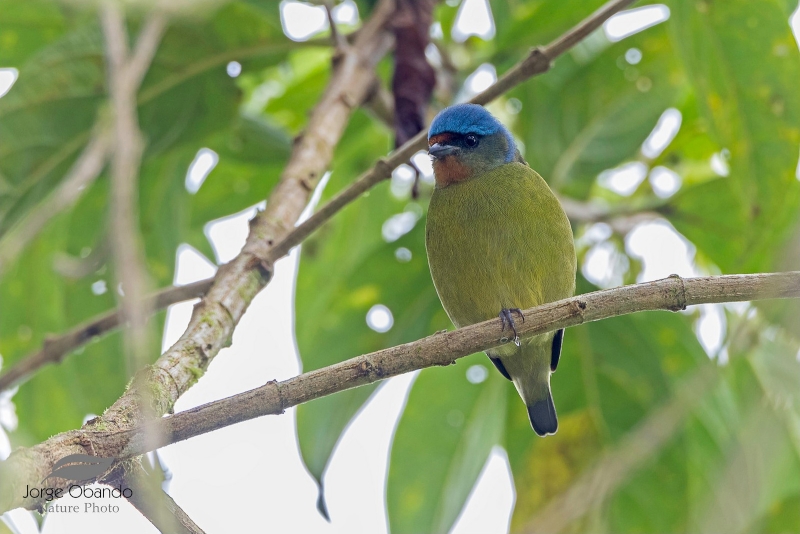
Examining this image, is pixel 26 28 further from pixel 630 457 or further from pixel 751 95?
pixel 630 457

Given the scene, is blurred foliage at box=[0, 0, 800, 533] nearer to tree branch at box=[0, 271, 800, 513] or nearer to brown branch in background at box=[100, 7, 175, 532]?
tree branch at box=[0, 271, 800, 513]

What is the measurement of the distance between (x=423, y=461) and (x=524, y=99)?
1.72 metres

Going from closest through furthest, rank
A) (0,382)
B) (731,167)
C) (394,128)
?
(0,382), (731,167), (394,128)

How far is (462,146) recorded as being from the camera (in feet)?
12.6

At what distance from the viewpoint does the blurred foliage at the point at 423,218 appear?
3.39 meters

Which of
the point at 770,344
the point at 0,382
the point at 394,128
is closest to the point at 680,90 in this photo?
the point at 770,344

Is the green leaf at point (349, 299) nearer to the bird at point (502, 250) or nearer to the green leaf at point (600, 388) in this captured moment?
the bird at point (502, 250)

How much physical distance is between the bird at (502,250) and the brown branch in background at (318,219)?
27.8 inches

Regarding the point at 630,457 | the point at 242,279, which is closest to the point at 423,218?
the point at 242,279

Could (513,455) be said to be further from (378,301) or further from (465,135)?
(465,135)

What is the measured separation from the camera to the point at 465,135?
3.83 meters

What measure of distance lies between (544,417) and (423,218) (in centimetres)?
108

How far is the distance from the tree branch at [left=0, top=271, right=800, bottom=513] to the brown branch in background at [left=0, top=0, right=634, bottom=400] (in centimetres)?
66

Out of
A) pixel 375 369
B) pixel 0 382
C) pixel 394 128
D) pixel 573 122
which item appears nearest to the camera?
pixel 375 369
